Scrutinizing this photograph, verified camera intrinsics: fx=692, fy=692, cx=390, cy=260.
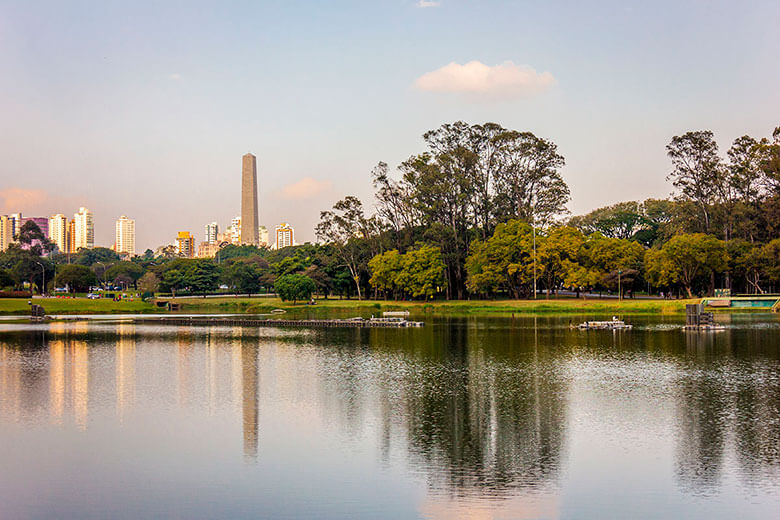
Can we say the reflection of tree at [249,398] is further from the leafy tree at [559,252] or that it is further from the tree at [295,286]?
the tree at [295,286]

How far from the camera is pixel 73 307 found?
91.6 meters

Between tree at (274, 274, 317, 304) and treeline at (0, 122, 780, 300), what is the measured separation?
21 cm

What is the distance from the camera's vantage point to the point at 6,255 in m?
142

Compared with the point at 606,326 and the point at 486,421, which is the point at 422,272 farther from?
the point at 486,421

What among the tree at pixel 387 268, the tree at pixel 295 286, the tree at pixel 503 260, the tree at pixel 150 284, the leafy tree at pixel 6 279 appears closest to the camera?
the tree at pixel 503 260

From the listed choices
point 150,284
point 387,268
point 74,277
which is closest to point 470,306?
point 387,268

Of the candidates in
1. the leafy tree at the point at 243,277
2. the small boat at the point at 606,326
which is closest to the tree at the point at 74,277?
the leafy tree at the point at 243,277

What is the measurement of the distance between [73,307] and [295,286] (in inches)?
1195

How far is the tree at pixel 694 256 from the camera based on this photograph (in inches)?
3386

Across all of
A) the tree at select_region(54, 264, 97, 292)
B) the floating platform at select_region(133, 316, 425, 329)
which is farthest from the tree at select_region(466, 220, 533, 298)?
the tree at select_region(54, 264, 97, 292)

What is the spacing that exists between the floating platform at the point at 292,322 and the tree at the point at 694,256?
37.4 m

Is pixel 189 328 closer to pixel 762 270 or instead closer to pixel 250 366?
pixel 250 366

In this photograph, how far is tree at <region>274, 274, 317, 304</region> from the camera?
4090 inches

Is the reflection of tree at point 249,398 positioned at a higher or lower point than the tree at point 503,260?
lower
